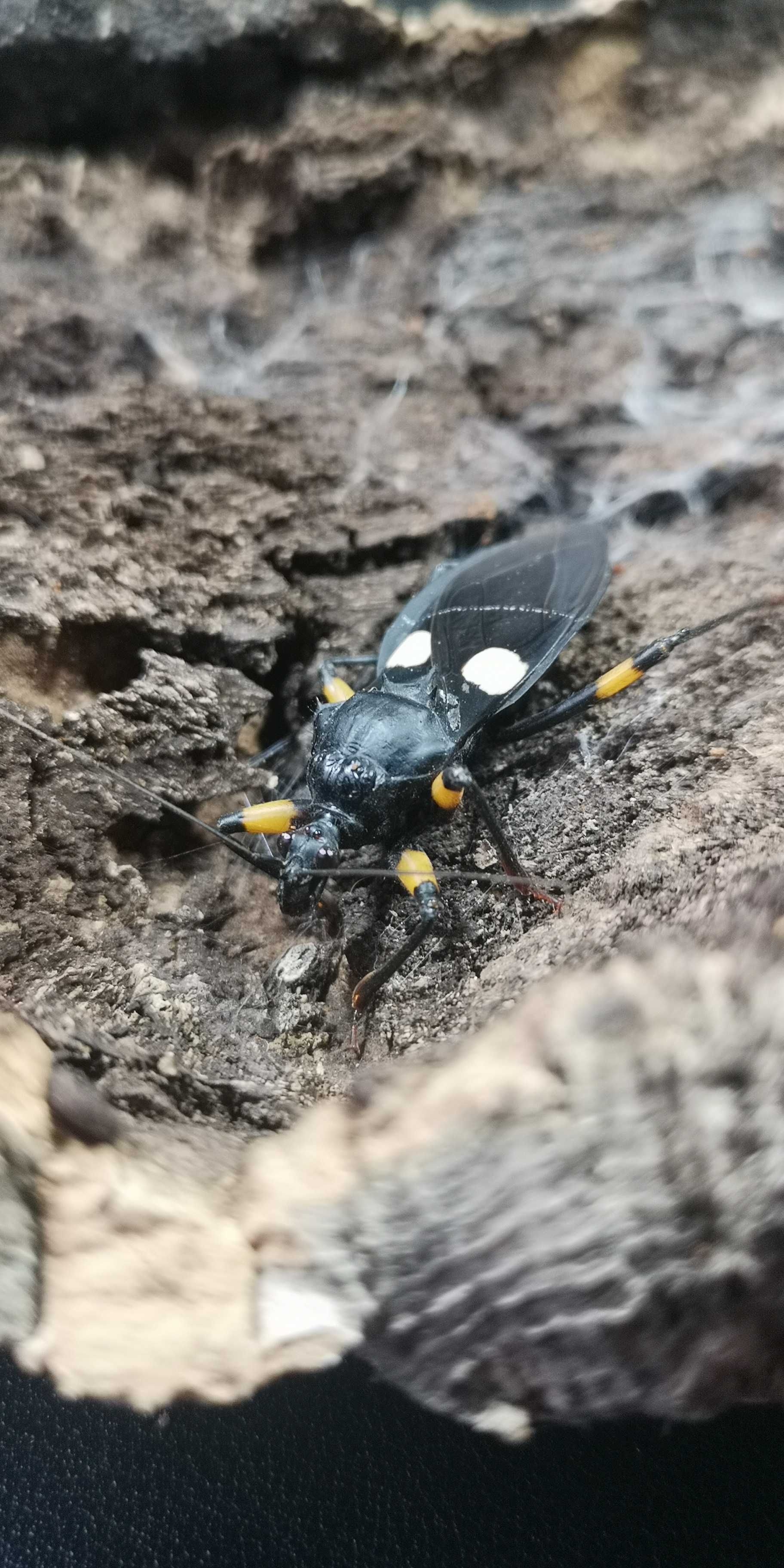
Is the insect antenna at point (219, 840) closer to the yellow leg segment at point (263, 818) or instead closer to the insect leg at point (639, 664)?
the yellow leg segment at point (263, 818)

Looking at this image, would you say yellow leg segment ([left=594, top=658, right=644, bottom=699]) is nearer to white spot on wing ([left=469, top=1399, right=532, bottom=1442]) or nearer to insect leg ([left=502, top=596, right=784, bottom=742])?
insect leg ([left=502, top=596, right=784, bottom=742])

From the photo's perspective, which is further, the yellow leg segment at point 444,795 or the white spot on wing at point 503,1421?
the yellow leg segment at point 444,795

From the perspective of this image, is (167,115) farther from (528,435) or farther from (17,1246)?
(17,1246)

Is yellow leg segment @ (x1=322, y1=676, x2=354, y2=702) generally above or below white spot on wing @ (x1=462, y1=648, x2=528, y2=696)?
below

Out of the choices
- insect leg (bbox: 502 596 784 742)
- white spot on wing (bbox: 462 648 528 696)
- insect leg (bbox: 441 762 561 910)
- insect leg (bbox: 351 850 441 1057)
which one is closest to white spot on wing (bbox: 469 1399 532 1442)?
insect leg (bbox: 351 850 441 1057)

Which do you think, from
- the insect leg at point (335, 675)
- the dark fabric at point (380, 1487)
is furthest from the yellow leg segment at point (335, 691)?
the dark fabric at point (380, 1487)

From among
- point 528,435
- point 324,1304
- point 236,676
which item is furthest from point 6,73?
point 324,1304

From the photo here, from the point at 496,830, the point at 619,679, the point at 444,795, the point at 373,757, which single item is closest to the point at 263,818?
the point at 373,757
